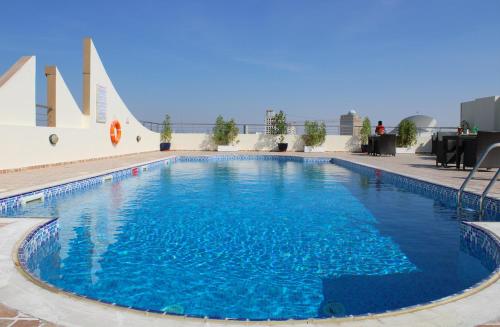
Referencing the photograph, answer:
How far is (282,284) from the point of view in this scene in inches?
146

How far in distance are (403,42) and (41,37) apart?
15232mm

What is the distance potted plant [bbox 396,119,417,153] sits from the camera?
22875mm

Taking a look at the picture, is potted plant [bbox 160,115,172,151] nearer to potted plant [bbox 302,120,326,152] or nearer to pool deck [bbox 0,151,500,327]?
potted plant [bbox 302,120,326,152]

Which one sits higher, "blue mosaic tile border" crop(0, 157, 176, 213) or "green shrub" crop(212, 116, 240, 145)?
"green shrub" crop(212, 116, 240, 145)

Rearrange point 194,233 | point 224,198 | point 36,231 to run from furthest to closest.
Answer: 1. point 224,198
2. point 194,233
3. point 36,231

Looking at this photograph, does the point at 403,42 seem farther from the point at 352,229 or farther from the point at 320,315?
the point at 320,315

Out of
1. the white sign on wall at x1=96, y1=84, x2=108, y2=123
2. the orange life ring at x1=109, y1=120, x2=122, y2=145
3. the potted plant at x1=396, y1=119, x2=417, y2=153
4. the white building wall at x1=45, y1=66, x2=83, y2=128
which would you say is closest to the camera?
the white building wall at x1=45, y1=66, x2=83, y2=128

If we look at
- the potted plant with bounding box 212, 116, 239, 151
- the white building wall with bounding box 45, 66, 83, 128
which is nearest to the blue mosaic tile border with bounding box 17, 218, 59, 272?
the white building wall with bounding box 45, 66, 83, 128

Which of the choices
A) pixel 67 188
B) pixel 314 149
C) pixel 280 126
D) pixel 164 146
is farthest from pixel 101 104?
pixel 314 149

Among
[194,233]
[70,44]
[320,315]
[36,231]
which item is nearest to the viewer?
[320,315]

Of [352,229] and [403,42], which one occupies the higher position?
[403,42]

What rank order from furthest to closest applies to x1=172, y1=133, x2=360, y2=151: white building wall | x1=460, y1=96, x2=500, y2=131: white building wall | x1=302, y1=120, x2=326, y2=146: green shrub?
x1=172, y1=133, x2=360, y2=151: white building wall < x1=302, y1=120, x2=326, y2=146: green shrub < x1=460, y1=96, x2=500, y2=131: white building wall

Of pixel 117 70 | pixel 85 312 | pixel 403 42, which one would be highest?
pixel 403 42

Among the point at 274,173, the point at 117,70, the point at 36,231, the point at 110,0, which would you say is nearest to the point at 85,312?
the point at 36,231
